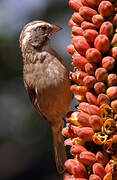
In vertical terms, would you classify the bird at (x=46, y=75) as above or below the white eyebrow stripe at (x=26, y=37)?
below

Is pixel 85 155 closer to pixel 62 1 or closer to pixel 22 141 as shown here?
pixel 62 1

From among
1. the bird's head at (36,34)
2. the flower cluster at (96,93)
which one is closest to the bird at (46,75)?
the bird's head at (36,34)

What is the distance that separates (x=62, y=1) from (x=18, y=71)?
5.64 feet

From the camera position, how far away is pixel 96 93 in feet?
8.99

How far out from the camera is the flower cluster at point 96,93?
8.60 feet

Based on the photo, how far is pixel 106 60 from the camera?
2633 millimetres

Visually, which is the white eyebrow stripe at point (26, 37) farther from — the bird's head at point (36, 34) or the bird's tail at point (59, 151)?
the bird's tail at point (59, 151)

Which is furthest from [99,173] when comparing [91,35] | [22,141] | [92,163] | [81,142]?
[22,141]

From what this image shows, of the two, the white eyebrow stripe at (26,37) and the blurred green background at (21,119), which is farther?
the blurred green background at (21,119)

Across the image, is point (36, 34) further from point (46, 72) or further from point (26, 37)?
point (46, 72)

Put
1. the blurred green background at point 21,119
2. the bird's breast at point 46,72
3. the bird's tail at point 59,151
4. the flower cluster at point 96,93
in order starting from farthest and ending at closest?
the blurred green background at point 21,119
the bird's tail at point 59,151
the bird's breast at point 46,72
the flower cluster at point 96,93

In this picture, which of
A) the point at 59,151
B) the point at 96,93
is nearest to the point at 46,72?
the point at 59,151

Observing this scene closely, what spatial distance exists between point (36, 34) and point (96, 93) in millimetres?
2053

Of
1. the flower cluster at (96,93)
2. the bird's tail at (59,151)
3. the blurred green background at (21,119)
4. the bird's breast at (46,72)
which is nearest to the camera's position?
the flower cluster at (96,93)
